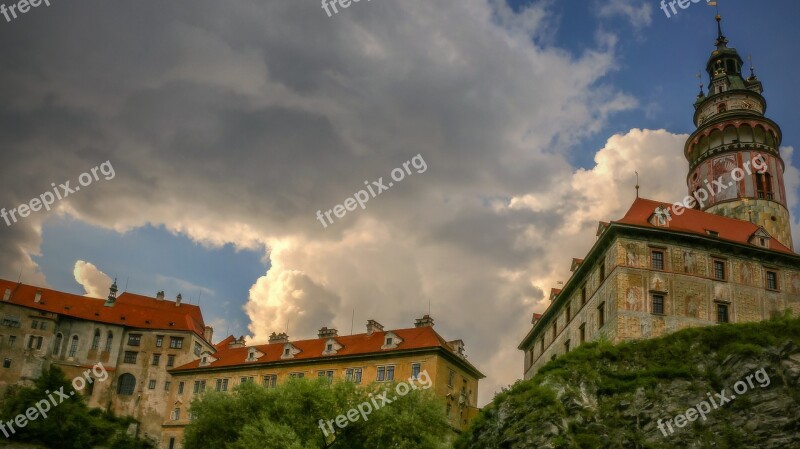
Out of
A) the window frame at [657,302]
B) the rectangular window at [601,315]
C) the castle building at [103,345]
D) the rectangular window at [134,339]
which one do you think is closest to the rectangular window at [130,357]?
the castle building at [103,345]

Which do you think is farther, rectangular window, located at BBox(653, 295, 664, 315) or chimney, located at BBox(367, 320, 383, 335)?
chimney, located at BBox(367, 320, 383, 335)

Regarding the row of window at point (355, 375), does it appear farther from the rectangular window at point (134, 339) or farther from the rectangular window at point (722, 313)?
the rectangular window at point (722, 313)

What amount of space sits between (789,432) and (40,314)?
74.9 m

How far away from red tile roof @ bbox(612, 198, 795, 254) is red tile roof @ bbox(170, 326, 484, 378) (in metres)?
22.2

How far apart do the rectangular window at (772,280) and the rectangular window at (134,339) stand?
65204 millimetres

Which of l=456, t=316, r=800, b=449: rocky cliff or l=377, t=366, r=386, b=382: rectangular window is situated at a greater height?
l=377, t=366, r=386, b=382: rectangular window

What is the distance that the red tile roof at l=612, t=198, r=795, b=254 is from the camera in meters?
45.9

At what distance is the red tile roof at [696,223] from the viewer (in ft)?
151

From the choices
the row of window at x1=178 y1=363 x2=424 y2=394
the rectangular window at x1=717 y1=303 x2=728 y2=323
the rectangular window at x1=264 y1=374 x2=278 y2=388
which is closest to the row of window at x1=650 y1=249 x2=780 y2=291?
the rectangular window at x1=717 y1=303 x2=728 y2=323

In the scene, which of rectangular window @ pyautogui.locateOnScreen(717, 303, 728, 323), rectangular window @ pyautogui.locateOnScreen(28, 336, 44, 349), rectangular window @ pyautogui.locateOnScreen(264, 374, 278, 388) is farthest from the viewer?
rectangular window @ pyautogui.locateOnScreen(28, 336, 44, 349)

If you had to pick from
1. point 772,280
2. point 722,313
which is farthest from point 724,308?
point 772,280

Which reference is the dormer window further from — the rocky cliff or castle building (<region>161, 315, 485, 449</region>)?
the rocky cliff

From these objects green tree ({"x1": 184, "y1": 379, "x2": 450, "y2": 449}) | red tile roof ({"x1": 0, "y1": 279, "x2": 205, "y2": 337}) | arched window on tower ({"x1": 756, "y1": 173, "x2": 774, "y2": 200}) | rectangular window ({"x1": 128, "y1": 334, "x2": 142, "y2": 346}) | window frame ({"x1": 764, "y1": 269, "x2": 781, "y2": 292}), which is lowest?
green tree ({"x1": 184, "y1": 379, "x2": 450, "y2": 449})

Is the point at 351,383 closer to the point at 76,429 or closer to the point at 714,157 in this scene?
the point at 76,429
